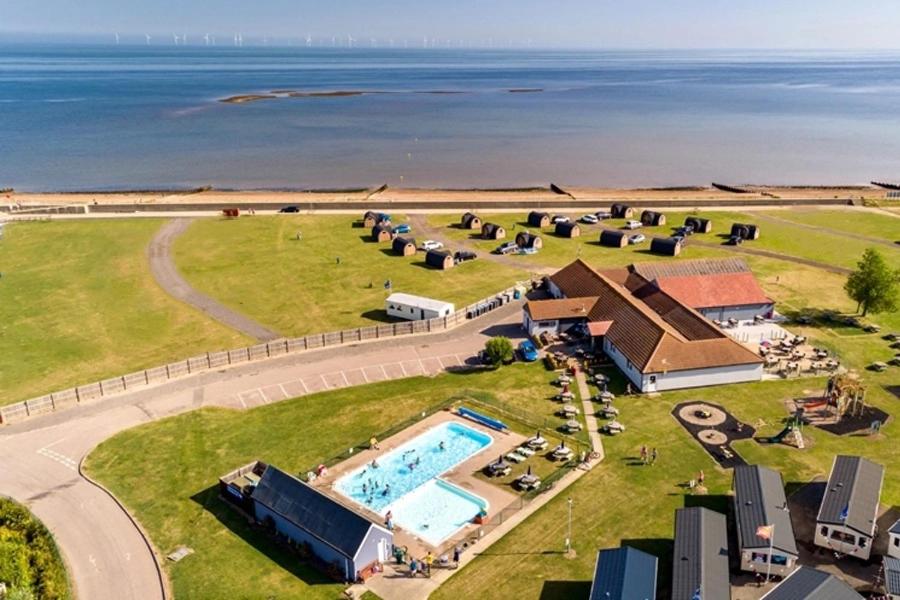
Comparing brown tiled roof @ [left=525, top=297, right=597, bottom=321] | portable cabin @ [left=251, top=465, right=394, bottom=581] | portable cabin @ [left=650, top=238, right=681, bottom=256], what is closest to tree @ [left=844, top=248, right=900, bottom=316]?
portable cabin @ [left=650, top=238, right=681, bottom=256]

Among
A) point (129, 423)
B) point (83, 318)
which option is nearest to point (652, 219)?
point (83, 318)

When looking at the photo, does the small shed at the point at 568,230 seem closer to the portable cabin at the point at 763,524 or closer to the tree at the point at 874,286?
the tree at the point at 874,286

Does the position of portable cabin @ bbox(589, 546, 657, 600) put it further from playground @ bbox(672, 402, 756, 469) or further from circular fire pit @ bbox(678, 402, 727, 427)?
circular fire pit @ bbox(678, 402, 727, 427)

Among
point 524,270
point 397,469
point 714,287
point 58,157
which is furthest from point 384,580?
point 58,157

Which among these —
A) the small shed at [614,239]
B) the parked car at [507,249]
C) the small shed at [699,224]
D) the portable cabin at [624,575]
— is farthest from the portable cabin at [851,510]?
the small shed at [699,224]

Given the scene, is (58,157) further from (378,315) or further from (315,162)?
(378,315)

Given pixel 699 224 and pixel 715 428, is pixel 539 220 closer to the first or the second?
pixel 699 224
